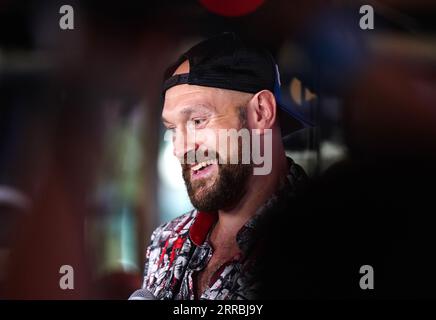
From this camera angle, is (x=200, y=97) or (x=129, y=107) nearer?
(x=200, y=97)

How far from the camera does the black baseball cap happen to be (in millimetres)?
2098

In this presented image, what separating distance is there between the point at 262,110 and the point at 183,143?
0.86ft

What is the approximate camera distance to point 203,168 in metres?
2.13

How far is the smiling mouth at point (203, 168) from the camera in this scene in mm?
2123

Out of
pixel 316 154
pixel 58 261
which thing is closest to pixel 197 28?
pixel 316 154

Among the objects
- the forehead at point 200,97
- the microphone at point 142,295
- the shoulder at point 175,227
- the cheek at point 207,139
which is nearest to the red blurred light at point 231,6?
the forehead at point 200,97

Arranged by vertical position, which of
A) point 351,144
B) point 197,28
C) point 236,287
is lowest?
point 236,287

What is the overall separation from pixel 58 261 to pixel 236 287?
0.59 m

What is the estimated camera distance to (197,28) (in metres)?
2.21

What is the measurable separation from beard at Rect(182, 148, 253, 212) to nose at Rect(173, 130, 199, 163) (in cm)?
5

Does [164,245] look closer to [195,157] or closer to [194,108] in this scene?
[195,157]

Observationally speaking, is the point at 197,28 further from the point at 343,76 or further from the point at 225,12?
the point at 343,76

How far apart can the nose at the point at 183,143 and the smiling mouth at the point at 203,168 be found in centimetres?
5

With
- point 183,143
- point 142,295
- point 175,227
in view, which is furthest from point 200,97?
point 142,295
